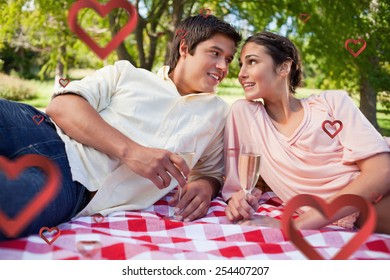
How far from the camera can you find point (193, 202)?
1.65 m

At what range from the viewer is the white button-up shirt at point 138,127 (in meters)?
1.64

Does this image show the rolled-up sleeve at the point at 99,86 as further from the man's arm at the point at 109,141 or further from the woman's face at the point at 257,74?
the woman's face at the point at 257,74

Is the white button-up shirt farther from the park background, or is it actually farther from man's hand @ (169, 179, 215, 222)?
the park background

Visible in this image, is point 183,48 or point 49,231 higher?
point 183,48

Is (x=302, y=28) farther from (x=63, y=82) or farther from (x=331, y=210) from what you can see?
(x=331, y=210)

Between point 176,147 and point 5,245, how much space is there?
0.76 m

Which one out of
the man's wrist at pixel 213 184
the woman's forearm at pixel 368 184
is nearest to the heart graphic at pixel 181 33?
the man's wrist at pixel 213 184

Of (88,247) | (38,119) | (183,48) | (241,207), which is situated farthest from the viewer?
(183,48)

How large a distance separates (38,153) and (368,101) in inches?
190

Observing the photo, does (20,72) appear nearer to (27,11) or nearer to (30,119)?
(27,11)

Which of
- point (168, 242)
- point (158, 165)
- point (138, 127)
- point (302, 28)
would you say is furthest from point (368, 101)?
point (168, 242)

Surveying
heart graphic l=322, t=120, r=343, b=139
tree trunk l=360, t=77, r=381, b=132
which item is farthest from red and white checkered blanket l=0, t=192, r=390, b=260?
tree trunk l=360, t=77, r=381, b=132

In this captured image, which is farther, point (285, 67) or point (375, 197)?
point (285, 67)
